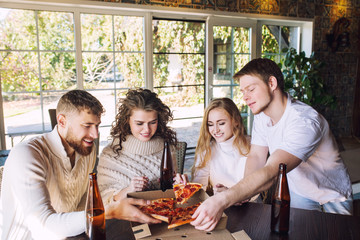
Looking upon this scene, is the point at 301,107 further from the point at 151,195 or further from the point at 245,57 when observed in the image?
the point at 245,57

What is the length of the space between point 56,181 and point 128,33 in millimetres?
3004

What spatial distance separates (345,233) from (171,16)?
12.3ft

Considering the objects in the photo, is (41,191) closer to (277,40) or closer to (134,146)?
(134,146)

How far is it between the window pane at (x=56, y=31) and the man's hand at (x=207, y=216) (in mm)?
3201

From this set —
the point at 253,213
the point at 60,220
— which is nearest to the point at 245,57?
the point at 253,213

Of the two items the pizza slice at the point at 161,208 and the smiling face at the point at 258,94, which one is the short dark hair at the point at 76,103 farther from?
the smiling face at the point at 258,94

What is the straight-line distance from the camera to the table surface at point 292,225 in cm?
118

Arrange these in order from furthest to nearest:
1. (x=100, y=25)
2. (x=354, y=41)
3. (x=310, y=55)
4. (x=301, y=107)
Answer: (x=354, y=41), (x=310, y=55), (x=100, y=25), (x=301, y=107)

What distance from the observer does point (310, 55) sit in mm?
5359

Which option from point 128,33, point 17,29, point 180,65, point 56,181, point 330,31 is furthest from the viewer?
point 330,31

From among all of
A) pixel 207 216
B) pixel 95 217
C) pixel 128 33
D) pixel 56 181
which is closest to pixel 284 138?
pixel 207 216

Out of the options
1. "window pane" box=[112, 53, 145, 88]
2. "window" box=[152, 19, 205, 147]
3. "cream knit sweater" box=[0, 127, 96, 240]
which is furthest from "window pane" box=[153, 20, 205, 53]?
"cream knit sweater" box=[0, 127, 96, 240]

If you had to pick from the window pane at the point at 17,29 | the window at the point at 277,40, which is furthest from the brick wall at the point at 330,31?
the window pane at the point at 17,29

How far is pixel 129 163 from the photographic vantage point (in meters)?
1.94
